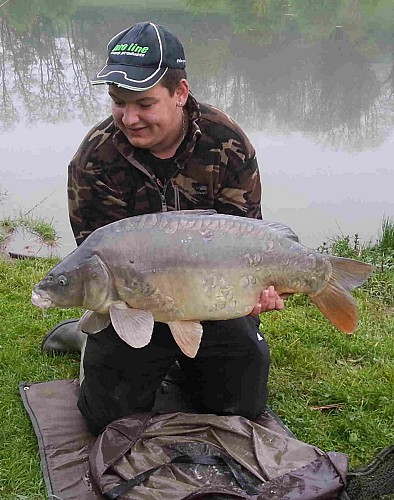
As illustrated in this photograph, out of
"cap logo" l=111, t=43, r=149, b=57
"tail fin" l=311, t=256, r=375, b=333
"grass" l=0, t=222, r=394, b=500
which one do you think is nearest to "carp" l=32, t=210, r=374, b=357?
"tail fin" l=311, t=256, r=375, b=333

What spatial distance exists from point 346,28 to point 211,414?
9646mm

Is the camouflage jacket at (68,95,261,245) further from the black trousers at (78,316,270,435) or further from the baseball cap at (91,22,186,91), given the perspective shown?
the black trousers at (78,316,270,435)

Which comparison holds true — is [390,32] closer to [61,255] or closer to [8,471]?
[61,255]

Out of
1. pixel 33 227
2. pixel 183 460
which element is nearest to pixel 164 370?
pixel 183 460

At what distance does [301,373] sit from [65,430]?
2.75 feet

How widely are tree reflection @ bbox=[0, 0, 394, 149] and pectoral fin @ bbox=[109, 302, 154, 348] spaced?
4.47m

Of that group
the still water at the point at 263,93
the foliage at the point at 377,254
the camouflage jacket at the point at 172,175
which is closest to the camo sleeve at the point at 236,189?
the camouflage jacket at the point at 172,175

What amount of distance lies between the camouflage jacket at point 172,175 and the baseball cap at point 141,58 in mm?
200

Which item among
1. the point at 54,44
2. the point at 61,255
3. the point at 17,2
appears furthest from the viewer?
the point at 17,2

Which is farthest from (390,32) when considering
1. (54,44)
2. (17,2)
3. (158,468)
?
(158,468)

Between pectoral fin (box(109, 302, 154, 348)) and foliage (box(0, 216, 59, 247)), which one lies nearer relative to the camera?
pectoral fin (box(109, 302, 154, 348))

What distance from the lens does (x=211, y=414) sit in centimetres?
205

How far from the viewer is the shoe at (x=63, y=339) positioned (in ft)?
7.86

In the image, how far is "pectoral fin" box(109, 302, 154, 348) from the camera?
1.58m
